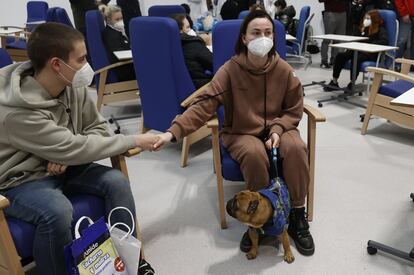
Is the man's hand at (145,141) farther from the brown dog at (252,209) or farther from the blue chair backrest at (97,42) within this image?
the blue chair backrest at (97,42)

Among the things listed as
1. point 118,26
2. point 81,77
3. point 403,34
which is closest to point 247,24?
point 81,77

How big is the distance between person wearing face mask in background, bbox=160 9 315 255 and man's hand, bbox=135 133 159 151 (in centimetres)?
9

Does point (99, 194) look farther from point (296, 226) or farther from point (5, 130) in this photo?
point (296, 226)

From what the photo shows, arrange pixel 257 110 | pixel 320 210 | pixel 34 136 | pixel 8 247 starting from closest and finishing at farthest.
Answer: pixel 8 247, pixel 34 136, pixel 257 110, pixel 320 210

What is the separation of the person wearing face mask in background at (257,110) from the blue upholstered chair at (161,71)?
38 cm

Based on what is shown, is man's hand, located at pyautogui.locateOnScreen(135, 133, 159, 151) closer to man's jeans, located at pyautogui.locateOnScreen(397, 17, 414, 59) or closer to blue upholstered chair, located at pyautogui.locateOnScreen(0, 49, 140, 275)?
blue upholstered chair, located at pyautogui.locateOnScreen(0, 49, 140, 275)

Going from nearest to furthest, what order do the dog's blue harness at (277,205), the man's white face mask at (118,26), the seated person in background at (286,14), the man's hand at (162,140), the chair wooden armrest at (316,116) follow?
the dog's blue harness at (277,205), the man's hand at (162,140), the chair wooden armrest at (316,116), the man's white face mask at (118,26), the seated person in background at (286,14)

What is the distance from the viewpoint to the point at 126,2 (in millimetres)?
4441

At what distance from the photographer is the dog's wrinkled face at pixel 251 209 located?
4.78 feet

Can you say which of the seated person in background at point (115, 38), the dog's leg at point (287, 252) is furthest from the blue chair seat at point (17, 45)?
the dog's leg at point (287, 252)

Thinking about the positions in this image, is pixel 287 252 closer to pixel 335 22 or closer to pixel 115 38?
pixel 115 38

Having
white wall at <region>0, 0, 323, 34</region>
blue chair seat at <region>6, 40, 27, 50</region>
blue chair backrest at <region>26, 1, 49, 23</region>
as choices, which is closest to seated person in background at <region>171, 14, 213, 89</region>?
blue chair seat at <region>6, 40, 27, 50</region>

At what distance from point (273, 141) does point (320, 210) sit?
0.58 metres

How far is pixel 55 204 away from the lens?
51.4 inches
